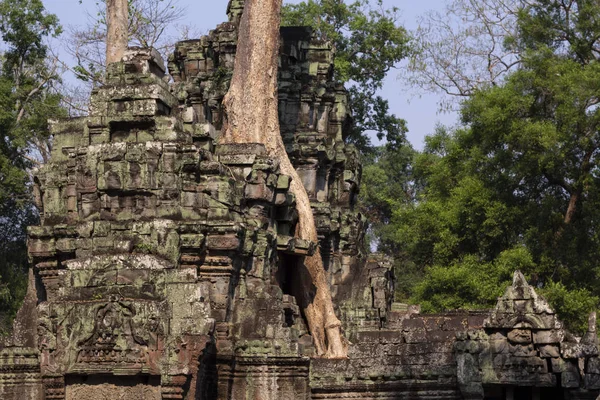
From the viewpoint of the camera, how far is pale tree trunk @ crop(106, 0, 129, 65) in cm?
2516

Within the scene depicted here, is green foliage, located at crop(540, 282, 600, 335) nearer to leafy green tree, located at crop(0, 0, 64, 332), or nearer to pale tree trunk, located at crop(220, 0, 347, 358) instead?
pale tree trunk, located at crop(220, 0, 347, 358)

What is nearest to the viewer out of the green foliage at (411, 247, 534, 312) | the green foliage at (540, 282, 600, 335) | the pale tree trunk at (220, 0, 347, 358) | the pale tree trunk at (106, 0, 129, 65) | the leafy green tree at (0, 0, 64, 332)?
the pale tree trunk at (220, 0, 347, 358)

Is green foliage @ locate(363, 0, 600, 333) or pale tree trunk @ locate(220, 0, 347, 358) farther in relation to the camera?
green foliage @ locate(363, 0, 600, 333)

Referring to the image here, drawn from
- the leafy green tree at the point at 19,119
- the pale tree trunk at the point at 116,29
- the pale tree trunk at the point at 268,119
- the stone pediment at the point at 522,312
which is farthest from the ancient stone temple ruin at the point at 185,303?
the leafy green tree at the point at 19,119

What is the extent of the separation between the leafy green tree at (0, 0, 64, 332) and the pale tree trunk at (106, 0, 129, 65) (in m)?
5.53

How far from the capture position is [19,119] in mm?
31953

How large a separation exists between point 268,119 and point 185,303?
25.6ft

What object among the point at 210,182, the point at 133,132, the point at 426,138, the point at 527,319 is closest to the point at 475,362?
the point at 527,319

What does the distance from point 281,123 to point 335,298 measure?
3.32 metres

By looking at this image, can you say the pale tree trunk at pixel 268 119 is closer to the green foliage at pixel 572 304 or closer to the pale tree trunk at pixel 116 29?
the pale tree trunk at pixel 116 29

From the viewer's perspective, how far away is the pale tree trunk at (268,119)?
765 inches

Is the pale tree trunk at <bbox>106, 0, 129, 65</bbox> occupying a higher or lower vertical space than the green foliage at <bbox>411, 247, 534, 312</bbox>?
higher

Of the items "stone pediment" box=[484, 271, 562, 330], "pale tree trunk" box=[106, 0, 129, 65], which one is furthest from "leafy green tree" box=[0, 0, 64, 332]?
"stone pediment" box=[484, 271, 562, 330]

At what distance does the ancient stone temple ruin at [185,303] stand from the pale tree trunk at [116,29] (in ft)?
24.4
